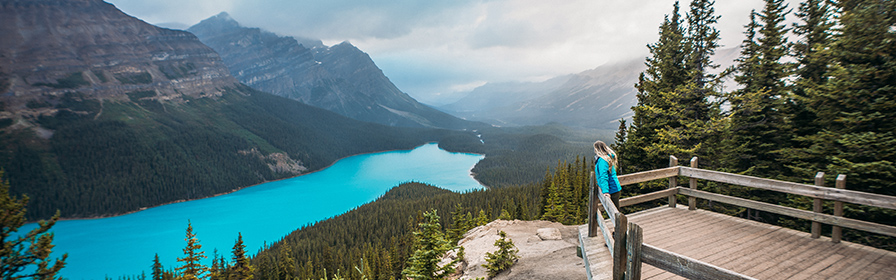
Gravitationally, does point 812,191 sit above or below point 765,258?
above

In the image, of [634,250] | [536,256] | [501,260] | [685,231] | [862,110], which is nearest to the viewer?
[634,250]

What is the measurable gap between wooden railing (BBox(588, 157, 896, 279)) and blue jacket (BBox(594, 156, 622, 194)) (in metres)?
0.28

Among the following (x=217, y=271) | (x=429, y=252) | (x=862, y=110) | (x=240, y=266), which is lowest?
(x=217, y=271)

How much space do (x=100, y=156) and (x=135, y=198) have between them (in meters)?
36.5

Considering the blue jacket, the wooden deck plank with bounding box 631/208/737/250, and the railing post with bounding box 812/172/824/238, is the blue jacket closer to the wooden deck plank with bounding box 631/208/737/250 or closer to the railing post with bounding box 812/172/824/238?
the wooden deck plank with bounding box 631/208/737/250

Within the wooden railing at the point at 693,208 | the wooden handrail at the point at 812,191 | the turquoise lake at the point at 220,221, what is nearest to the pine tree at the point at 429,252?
the wooden railing at the point at 693,208

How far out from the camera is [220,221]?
9712 cm

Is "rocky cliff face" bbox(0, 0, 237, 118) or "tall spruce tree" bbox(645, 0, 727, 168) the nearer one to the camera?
"tall spruce tree" bbox(645, 0, 727, 168)

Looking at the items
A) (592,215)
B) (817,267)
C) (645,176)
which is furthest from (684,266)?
(645,176)

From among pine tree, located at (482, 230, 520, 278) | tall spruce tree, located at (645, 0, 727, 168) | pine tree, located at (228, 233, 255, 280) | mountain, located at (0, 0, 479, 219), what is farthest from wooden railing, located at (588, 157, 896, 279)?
mountain, located at (0, 0, 479, 219)

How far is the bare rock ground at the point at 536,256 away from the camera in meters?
9.49

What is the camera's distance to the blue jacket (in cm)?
758

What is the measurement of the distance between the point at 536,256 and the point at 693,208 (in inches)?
185

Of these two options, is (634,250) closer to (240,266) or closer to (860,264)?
(860,264)
